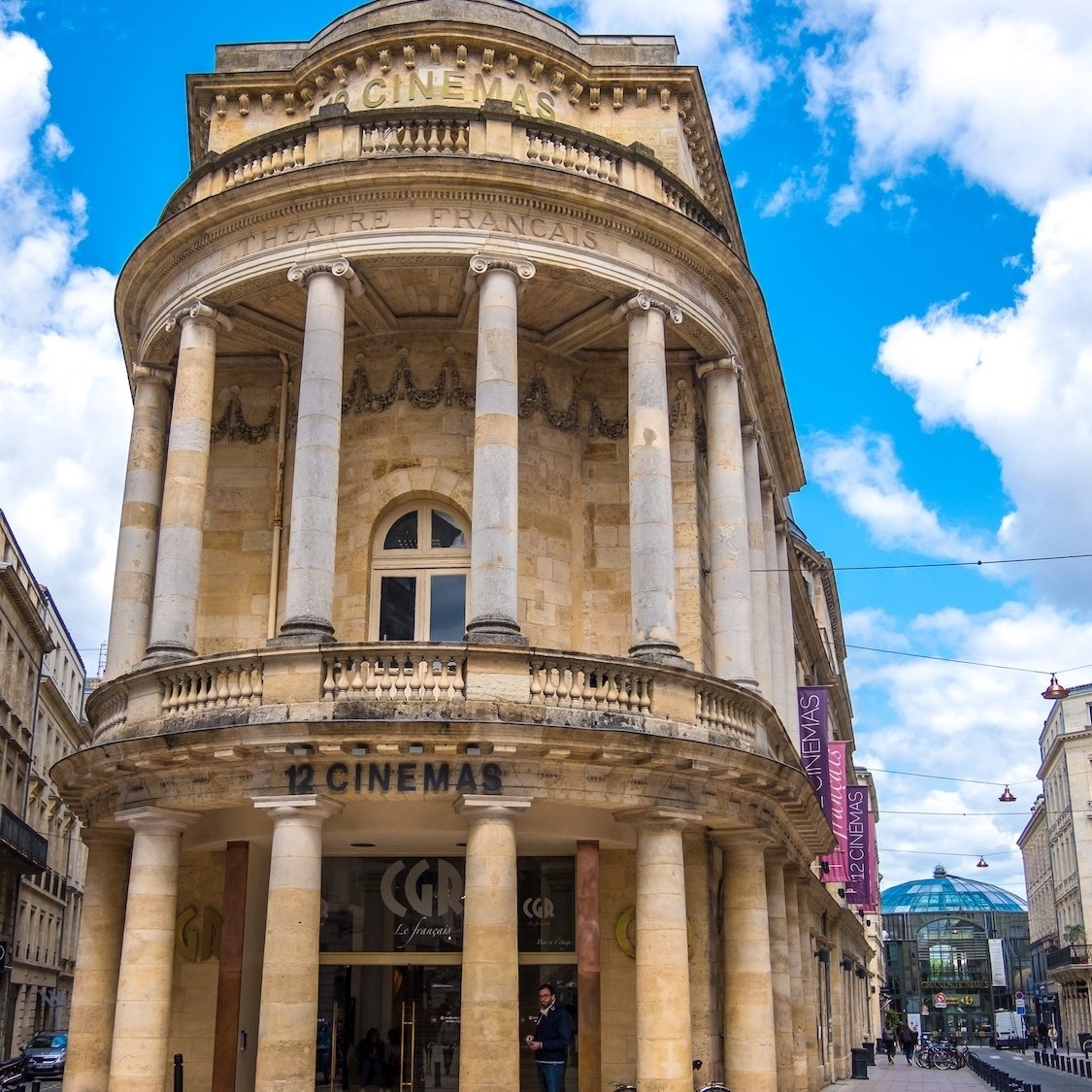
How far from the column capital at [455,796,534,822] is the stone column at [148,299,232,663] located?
554 centimetres

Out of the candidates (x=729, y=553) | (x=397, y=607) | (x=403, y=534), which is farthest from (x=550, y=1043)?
(x=403, y=534)

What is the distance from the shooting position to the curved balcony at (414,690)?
62.2ft

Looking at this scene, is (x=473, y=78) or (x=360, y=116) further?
(x=473, y=78)

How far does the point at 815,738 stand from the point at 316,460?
1600cm

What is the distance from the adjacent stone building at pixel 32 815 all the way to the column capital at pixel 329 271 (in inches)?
1033

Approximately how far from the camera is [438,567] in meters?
24.0

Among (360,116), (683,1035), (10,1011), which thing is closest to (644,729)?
(683,1035)

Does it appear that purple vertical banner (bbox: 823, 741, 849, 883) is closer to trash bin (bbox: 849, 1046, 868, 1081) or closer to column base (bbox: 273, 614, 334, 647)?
trash bin (bbox: 849, 1046, 868, 1081)

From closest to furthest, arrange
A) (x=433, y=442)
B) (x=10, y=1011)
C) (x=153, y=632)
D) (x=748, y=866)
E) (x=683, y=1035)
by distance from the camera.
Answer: (x=683, y=1035)
(x=153, y=632)
(x=748, y=866)
(x=433, y=442)
(x=10, y=1011)

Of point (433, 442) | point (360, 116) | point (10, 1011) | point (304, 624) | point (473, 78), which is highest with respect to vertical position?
point (473, 78)

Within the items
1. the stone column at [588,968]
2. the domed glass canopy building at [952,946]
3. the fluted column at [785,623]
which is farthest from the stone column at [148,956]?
the domed glass canopy building at [952,946]

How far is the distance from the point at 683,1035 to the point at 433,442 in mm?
11040

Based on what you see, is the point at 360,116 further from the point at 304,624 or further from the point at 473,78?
the point at 304,624

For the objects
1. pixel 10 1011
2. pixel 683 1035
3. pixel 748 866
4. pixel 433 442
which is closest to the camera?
pixel 683 1035
